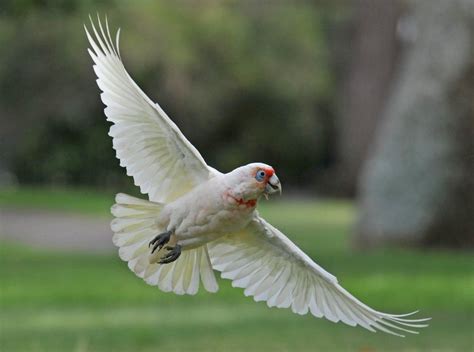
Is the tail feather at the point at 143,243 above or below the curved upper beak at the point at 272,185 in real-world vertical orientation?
below

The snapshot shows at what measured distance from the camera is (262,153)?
38031mm

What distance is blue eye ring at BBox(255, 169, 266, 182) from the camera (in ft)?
18.4

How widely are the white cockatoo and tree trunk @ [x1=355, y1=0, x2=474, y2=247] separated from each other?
10513 millimetres

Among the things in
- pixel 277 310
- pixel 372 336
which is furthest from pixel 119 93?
pixel 277 310

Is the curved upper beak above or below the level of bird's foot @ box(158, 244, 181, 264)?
above

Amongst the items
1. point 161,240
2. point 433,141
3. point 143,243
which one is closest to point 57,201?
point 433,141

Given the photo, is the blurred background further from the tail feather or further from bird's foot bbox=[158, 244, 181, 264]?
bird's foot bbox=[158, 244, 181, 264]

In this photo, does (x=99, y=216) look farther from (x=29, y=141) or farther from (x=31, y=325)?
(x=31, y=325)

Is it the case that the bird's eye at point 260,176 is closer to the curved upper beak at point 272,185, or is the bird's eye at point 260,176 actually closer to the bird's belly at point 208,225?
the curved upper beak at point 272,185

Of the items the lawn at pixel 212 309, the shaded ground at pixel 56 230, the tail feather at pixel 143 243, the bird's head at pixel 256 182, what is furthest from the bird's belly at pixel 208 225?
the shaded ground at pixel 56 230

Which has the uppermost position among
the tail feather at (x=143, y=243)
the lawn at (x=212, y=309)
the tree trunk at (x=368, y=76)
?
the tree trunk at (x=368, y=76)

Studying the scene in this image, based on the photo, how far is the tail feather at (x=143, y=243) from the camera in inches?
243

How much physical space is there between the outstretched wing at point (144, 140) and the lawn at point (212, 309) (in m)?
3.51

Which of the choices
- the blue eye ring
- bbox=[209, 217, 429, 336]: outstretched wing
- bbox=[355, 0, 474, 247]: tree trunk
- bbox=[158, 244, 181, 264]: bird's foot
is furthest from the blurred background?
the blue eye ring
